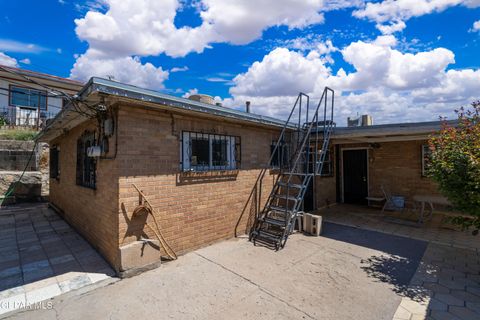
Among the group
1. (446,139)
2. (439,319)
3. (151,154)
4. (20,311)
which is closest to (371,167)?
(446,139)

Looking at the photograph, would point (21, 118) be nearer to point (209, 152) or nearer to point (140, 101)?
point (209, 152)

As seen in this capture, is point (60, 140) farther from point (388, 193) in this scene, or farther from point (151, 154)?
point (388, 193)

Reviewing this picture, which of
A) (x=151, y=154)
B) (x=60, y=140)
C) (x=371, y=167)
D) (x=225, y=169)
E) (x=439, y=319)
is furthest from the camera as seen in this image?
(x=371, y=167)

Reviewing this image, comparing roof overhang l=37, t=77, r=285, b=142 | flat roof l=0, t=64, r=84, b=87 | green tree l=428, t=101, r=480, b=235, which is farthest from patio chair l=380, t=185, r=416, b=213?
flat roof l=0, t=64, r=84, b=87

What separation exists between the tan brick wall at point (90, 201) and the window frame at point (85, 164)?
0.13 meters

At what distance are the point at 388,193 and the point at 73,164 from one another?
9928 mm

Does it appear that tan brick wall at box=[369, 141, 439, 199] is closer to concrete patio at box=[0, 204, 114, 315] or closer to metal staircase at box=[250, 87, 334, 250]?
metal staircase at box=[250, 87, 334, 250]

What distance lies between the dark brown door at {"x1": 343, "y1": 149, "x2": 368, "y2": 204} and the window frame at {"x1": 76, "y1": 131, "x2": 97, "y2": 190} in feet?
29.6

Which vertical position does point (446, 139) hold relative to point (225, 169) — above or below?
above

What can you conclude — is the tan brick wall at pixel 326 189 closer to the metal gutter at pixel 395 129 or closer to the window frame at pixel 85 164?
the metal gutter at pixel 395 129

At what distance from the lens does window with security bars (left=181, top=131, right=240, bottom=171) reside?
4.76 m

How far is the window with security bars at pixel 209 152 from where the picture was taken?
4.76 m

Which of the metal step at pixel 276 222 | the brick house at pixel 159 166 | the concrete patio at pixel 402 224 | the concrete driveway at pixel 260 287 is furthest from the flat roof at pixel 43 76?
the concrete patio at pixel 402 224

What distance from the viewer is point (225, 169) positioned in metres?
5.52
